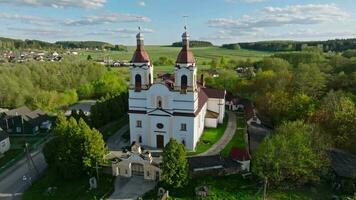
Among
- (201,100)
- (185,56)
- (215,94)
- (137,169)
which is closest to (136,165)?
(137,169)

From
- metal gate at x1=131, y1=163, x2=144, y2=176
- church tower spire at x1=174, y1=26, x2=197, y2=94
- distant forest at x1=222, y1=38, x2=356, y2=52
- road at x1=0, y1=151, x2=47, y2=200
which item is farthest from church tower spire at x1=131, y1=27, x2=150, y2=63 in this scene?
distant forest at x1=222, y1=38, x2=356, y2=52

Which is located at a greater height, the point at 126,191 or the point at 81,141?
the point at 81,141

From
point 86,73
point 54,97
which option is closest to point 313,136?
point 54,97

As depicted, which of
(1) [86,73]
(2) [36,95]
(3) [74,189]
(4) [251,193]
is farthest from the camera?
(1) [86,73]

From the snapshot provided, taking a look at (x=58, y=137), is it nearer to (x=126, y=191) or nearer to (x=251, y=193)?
(x=126, y=191)

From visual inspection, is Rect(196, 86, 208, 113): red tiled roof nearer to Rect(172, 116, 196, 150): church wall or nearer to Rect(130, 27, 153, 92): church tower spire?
Rect(172, 116, 196, 150): church wall

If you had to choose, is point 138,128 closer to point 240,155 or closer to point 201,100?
point 201,100
